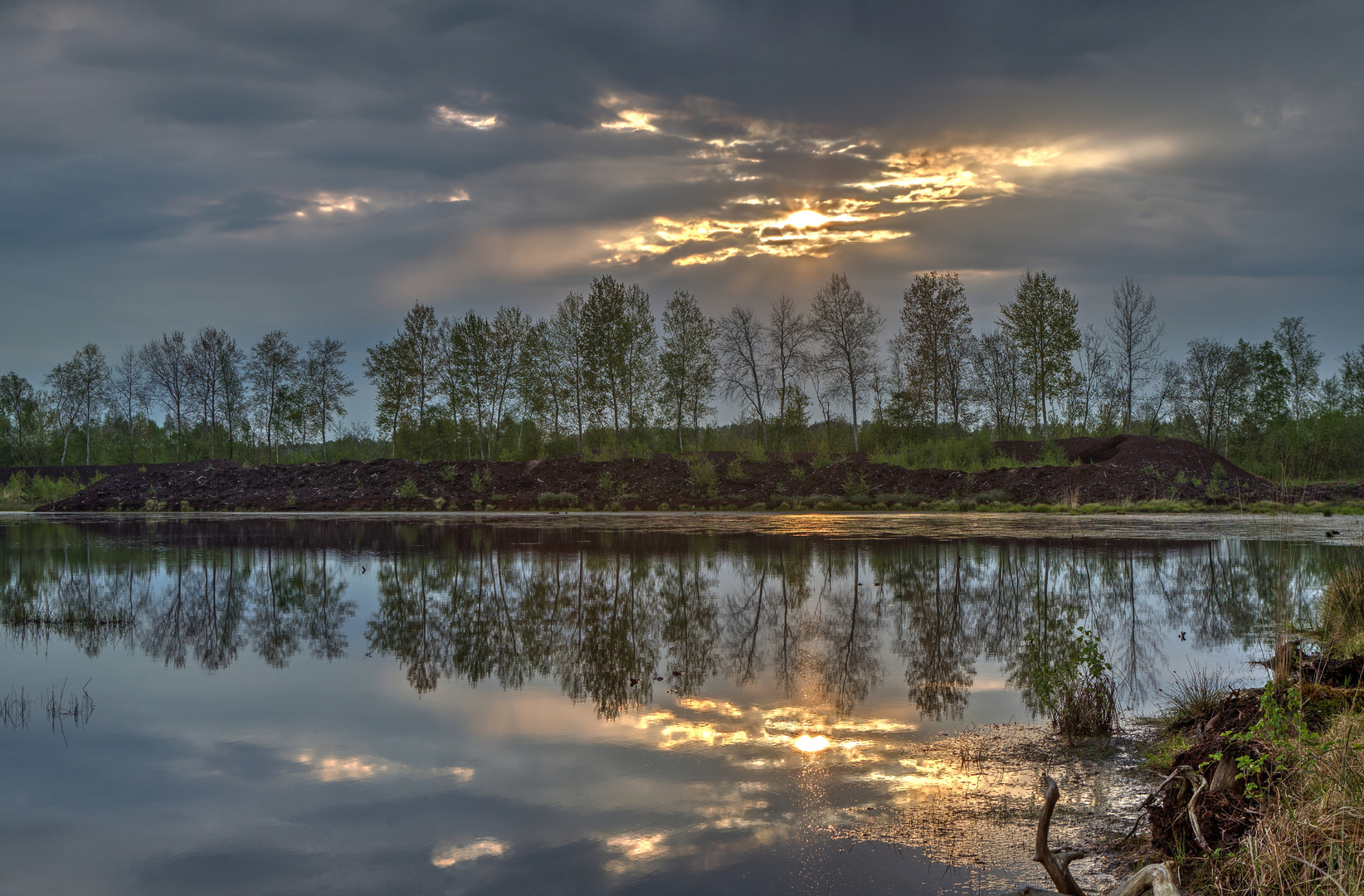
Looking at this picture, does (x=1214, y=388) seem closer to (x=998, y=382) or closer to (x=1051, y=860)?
(x=998, y=382)

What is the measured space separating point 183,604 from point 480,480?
25.2m

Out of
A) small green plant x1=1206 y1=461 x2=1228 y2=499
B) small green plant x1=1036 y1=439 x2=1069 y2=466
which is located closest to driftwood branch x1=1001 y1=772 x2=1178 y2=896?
small green plant x1=1206 y1=461 x2=1228 y2=499

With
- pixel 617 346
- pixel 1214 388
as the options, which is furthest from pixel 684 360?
pixel 1214 388

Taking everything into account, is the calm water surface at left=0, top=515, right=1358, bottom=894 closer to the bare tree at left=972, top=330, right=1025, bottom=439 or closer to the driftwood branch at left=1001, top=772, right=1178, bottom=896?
the driftwood branch at left=1001, top=772, right=1178, bottom=896

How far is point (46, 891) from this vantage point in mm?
4363

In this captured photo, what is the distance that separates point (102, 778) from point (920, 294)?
154ft

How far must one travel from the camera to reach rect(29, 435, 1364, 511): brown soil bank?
32438mm

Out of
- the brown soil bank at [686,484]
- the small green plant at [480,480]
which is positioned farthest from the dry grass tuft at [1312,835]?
the small green plant at [480,480]

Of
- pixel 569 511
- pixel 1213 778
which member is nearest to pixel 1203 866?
pixel 1213 778

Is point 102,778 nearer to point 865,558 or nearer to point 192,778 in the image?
point 192,778

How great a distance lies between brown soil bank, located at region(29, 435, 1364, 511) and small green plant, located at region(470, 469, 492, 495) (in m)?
0.07

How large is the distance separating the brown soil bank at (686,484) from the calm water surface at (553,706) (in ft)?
53.3

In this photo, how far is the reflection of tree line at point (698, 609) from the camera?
887 centimetres

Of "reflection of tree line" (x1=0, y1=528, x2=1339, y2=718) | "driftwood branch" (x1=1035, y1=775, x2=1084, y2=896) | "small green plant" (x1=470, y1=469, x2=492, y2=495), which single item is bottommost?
"reflection of tree line" (x1=0, y1=528, x2=1339, y2=718)
